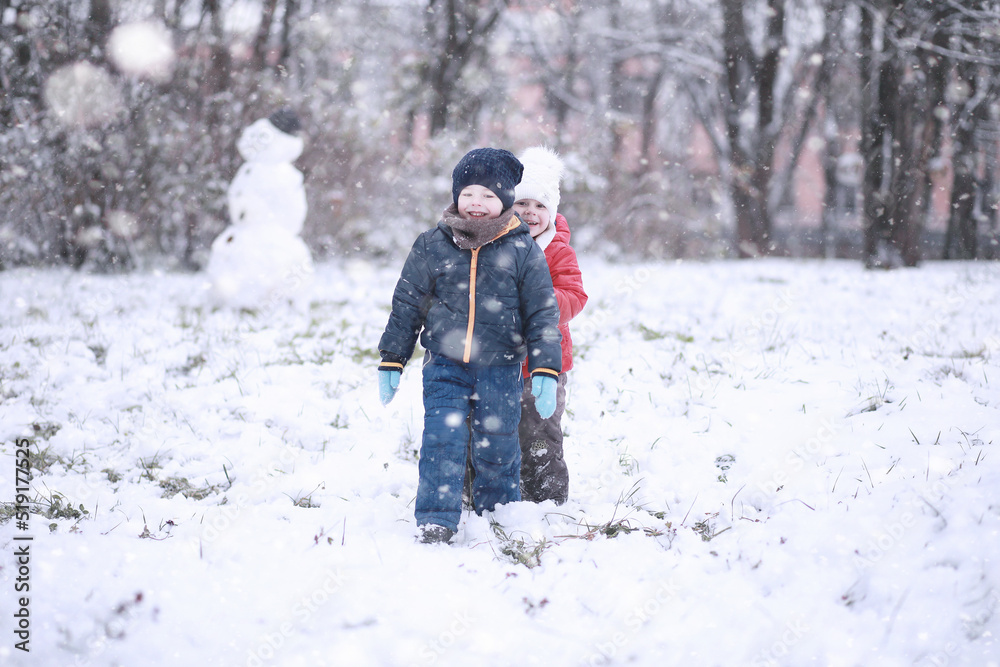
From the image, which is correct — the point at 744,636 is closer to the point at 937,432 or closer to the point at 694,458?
the point at 694,458

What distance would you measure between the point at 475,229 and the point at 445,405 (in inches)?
25.2

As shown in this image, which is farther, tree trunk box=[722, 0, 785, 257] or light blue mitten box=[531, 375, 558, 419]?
tree trunk box=[722, 0, 785, 257]

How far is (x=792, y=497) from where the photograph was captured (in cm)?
251

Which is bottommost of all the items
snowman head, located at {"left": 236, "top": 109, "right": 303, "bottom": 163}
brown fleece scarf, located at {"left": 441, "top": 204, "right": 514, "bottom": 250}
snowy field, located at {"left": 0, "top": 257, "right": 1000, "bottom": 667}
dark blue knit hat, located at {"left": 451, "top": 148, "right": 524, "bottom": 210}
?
snowy field, located at {"left": 0, "top": 257, "right": 1000, "bottom": 667}

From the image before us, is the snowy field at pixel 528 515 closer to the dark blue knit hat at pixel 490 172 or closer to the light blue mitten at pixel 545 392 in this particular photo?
the light blue mitten at pixel 545 392

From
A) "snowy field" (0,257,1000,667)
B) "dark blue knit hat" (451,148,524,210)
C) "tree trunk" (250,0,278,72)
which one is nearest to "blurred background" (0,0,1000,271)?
"tree trunk" (250,0,278,72)

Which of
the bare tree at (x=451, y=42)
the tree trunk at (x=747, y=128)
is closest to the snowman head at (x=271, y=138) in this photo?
the bare tree at (x=451, y=42)

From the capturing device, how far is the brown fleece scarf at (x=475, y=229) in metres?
2.25

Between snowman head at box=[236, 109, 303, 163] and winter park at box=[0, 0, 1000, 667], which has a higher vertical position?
snowman head at box=[236, 109, 303, 163]

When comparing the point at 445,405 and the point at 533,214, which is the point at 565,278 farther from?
the point at 445,405

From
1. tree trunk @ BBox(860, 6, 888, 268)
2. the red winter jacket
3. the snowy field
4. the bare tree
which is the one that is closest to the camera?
the snowy field

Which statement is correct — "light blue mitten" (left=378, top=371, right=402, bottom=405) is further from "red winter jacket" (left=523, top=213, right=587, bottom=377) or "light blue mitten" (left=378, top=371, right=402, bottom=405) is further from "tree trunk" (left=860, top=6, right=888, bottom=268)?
"tree trunk" (left=860, top=6, right=888, bottom=268)

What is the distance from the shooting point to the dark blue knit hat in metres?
2.29

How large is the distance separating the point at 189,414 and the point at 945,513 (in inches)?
135
